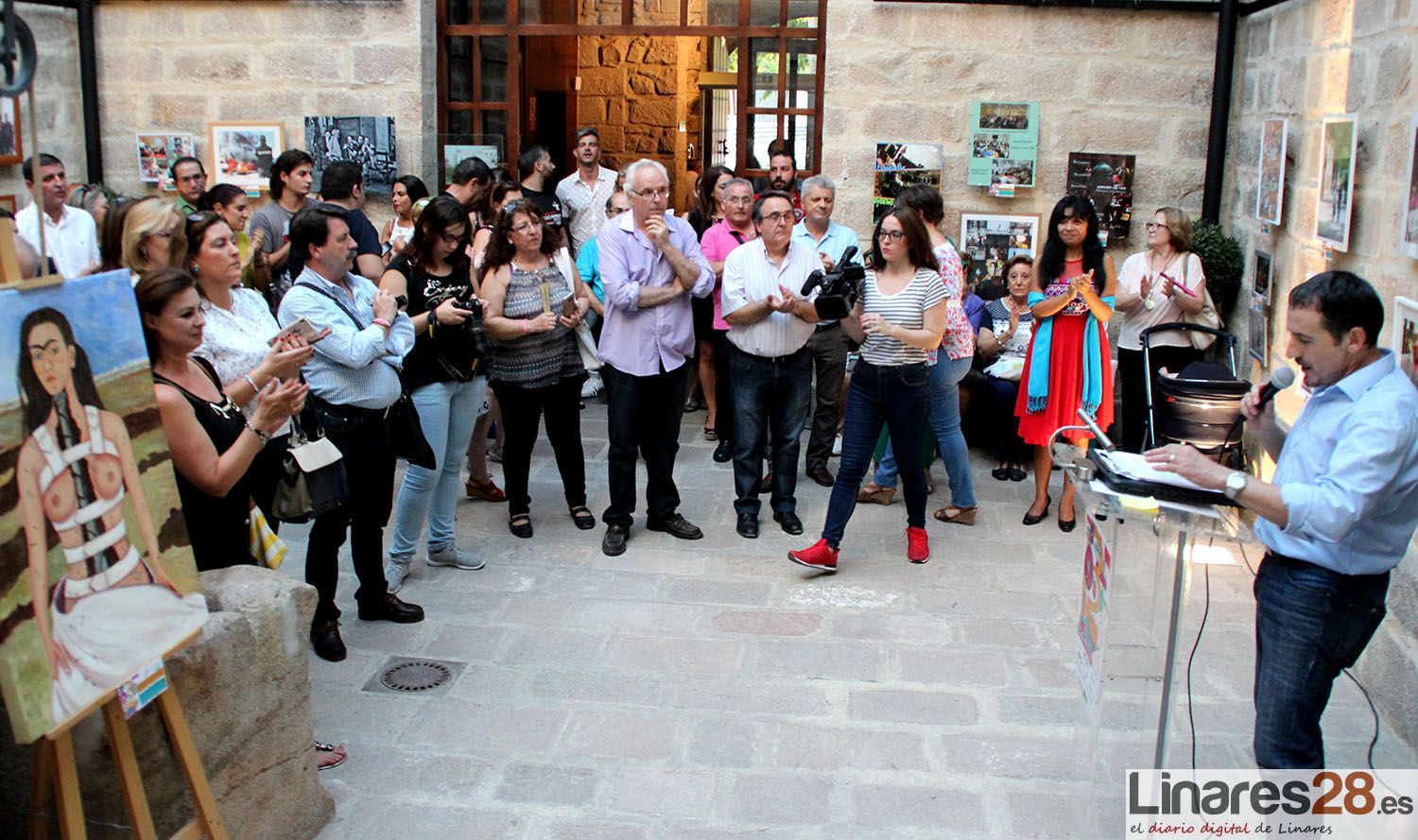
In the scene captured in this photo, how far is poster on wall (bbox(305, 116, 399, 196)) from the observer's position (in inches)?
360

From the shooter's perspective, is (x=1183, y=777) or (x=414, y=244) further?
(x=414, y=244)

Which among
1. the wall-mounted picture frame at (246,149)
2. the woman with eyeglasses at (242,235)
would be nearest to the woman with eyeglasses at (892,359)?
the woman with eyeglasses at (242,235)

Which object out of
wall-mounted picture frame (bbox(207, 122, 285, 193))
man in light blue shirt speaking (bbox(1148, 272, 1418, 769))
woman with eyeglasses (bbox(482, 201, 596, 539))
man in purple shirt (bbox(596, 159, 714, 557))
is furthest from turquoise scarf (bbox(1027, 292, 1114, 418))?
wall-mounted picture frame (bbox(207, 122, 285, 193))

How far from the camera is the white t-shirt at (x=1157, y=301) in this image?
7129 millimetres

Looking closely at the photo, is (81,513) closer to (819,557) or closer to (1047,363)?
(819,557)

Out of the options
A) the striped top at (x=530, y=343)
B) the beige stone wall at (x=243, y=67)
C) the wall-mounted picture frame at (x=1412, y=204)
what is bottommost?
the striped top at (x=530, y=343)

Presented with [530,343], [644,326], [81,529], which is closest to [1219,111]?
[644,326]

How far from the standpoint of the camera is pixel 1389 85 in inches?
213

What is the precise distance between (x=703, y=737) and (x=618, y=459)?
2.21 meters

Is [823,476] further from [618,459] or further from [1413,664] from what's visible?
[1413,664]

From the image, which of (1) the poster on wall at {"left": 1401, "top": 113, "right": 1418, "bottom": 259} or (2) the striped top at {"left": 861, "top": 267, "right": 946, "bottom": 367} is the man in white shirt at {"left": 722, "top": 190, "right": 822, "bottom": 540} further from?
(1) the poster on wall at {"left": 1401, "top": 113, "right": 1418, "bottom": 259}

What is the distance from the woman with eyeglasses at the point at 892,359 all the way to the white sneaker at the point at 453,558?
1554 millimetres

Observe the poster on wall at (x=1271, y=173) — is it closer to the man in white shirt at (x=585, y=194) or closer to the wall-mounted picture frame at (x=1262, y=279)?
the wall-mounted picture frame at (x=1262, y=279)

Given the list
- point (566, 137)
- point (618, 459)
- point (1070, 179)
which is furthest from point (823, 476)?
point (566, 137)
